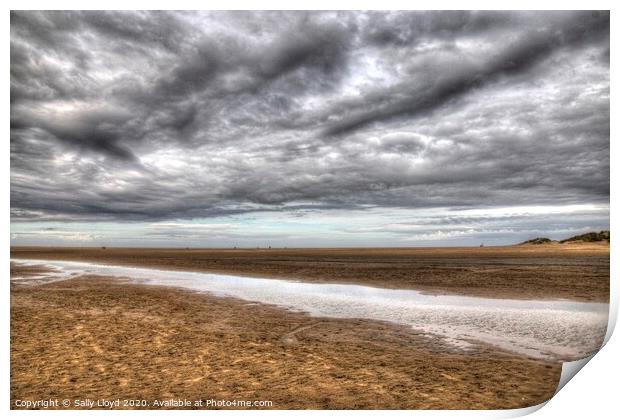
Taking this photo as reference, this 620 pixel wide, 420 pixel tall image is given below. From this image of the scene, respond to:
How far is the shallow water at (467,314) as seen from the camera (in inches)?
355

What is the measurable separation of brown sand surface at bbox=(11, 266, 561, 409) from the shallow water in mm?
925

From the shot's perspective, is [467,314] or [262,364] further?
[467,314]

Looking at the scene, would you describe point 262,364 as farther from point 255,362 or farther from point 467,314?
point 467,314

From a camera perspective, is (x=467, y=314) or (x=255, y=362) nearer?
(x=255, y=362)

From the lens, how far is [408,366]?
7.39 meters

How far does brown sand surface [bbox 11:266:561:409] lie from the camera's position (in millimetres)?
6379

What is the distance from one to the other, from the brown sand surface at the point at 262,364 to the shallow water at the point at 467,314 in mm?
925

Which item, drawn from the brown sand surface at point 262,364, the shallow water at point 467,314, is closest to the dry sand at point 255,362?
the brown sand surface at point 262,364

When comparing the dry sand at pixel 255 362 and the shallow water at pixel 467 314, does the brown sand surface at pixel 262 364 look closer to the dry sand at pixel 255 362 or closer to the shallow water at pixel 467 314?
the dry sand at pixel 255 362

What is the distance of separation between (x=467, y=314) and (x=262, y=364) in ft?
24.2

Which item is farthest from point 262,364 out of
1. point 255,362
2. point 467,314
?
point 467,314

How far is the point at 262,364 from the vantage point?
7445 millimetres
